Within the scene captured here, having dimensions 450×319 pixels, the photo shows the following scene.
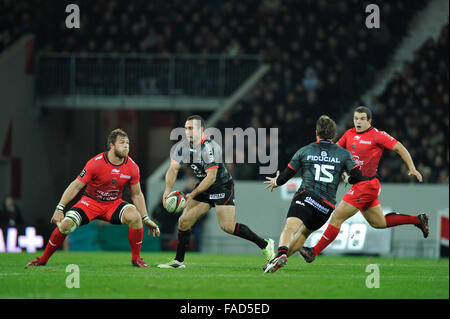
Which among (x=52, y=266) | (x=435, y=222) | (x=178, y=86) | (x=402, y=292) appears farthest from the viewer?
(x=178, y=86)

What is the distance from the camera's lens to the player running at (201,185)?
1112cm

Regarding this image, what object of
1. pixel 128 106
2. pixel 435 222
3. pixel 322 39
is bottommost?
pixel 435 222

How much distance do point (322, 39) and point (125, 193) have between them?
22.8 feet

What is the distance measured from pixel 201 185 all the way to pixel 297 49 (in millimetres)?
12280

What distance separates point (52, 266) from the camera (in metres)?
11.5

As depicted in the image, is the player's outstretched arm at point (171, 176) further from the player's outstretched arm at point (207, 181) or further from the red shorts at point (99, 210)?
the red shorts at point (99, 210)

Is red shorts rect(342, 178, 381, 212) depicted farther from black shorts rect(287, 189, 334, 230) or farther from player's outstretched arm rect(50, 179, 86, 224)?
player's outstretched arm rect(50, 179, 86, 224)

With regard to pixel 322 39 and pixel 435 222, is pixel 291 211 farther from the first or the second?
pixel 322 39

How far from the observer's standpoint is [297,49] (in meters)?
22.7

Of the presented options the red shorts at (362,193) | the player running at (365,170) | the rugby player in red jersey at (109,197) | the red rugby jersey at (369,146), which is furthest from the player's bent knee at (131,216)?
the red rugby jersey at (369,146)

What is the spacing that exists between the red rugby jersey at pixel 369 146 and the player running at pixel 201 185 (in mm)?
1761

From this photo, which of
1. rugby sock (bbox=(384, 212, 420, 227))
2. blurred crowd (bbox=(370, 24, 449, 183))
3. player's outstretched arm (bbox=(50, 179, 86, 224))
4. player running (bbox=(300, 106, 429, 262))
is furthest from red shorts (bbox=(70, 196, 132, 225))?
blurred crowd (bbox=(370, 24, 449, 183))

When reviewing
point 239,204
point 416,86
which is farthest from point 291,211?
point 416,86

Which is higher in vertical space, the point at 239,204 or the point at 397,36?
the point at 397,36
